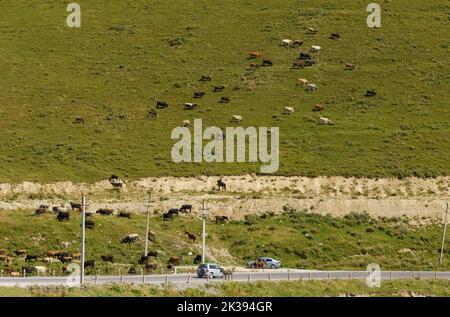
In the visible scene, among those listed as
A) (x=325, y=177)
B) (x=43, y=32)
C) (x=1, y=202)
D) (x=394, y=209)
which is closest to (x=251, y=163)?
(x=325, y=177)

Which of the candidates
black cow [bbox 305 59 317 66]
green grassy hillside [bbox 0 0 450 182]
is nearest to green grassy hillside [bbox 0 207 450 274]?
green grassy hillside [bbox 0 0 450 182]

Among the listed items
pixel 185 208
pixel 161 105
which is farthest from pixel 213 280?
pixel 161 105

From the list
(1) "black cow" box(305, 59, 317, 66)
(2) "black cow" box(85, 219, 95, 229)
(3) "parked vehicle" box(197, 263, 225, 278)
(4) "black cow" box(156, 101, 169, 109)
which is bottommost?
(2) "black cow" box(85, 219, 95, 229)

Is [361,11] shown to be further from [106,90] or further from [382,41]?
[106,90]

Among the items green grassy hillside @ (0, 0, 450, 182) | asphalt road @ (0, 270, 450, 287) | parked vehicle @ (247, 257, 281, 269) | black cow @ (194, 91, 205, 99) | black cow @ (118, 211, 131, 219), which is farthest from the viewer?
black cow @ (194, 91, 205, 99)

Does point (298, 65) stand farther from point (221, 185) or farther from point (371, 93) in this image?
point (221, 185)

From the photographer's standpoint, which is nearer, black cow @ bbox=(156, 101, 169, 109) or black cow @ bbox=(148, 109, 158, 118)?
black cow @ bbox=(148, 109, 158, 118)

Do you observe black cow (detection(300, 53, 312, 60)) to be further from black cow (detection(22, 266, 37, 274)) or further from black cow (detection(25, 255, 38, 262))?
black cow (detection(22, 266, 37, 274))

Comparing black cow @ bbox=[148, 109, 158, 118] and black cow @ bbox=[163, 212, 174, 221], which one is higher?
black cow @ bbox=[148, 109, 158, 118]
